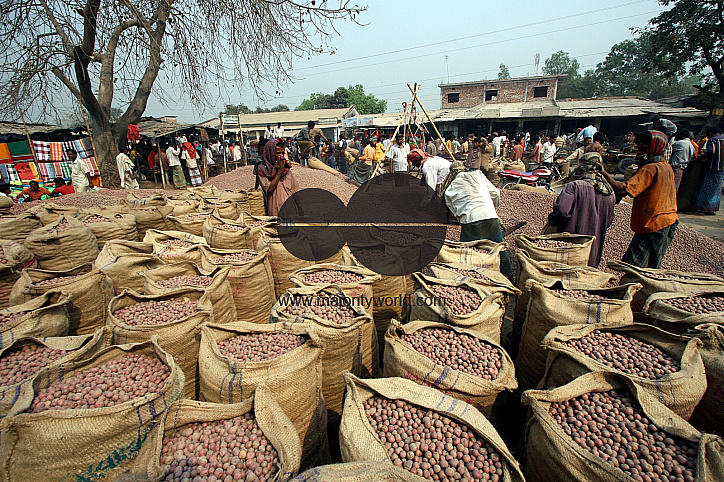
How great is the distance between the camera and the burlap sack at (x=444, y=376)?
1.74m

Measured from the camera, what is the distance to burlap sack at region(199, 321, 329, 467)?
5.77ft

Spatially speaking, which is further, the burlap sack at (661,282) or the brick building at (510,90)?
the brick building at (510,90)

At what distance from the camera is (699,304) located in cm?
229

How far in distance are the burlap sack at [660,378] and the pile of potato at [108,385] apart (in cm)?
204

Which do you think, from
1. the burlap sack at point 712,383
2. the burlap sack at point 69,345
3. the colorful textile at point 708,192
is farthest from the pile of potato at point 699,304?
the colorful textile at point 708,192

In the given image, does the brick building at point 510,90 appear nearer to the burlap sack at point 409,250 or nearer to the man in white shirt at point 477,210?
the man in white shirt at point 477,210

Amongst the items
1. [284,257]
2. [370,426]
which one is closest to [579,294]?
[370,426]

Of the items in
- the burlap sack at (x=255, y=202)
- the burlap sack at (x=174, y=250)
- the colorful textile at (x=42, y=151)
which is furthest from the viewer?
the colorful textile at (x=42, y=151)

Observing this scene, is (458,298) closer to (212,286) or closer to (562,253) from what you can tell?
(562,253)

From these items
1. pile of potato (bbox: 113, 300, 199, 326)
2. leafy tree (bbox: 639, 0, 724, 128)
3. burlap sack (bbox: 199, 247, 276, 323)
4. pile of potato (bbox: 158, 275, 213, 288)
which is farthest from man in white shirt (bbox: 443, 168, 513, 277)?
leafy tree (bbox: 639, 0, 724, 128)

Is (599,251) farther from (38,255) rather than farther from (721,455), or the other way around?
(38,255)

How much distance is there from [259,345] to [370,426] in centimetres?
84

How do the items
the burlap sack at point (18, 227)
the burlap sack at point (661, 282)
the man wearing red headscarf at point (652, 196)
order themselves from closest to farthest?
the burlap sack at point (661, 282) → the man wearing red headscarf at point (652, 196) → the burlap sack at point (18, 227)

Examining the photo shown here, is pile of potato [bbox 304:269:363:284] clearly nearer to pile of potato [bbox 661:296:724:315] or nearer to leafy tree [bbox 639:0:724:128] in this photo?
pile of potato [bbox 661:296:724:315]
